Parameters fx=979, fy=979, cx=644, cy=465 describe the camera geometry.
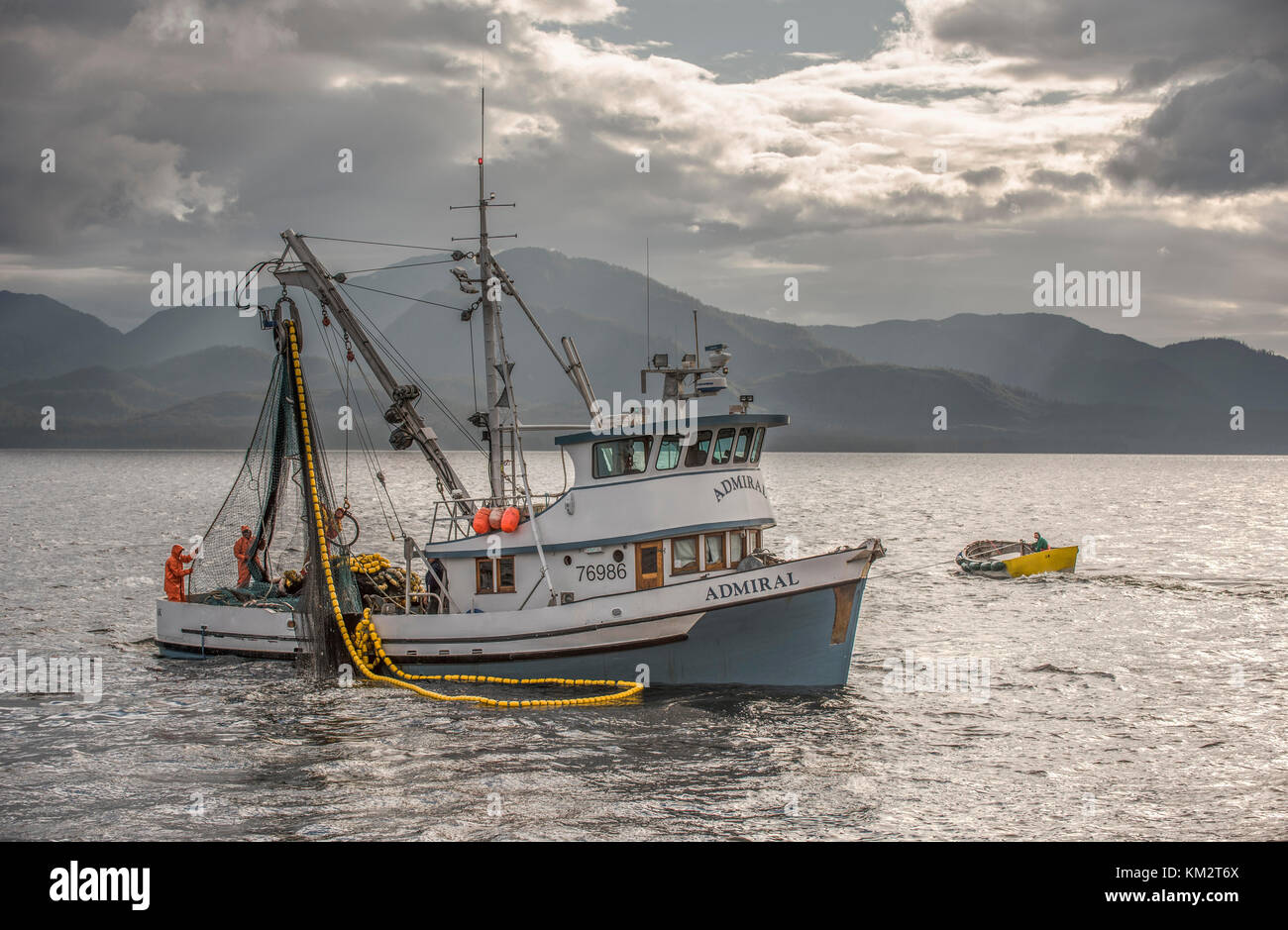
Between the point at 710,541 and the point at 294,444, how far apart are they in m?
10.3

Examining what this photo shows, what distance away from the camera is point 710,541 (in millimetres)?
20188

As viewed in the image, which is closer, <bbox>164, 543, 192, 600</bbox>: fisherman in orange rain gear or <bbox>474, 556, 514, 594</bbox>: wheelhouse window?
<bbox>474, 556, 514, 594</bbox>: wheelhouse window

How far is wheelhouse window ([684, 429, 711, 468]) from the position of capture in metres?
20.0

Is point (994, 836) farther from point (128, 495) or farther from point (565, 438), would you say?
point (128, 495)

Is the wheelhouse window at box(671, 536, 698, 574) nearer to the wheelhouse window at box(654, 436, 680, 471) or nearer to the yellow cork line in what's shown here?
the wheelhouse window at box(654, 436, 680, 471)

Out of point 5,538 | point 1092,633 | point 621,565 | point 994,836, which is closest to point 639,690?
point 621,565

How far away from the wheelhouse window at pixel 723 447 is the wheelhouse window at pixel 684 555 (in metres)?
1.67

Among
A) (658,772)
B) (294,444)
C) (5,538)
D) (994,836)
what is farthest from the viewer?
(5,538)

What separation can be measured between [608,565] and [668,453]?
2.61 meters

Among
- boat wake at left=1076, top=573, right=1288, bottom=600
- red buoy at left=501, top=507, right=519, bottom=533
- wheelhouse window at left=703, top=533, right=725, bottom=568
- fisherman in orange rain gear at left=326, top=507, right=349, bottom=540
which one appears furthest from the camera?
boat wake at left=1076, top=573, right=1288, bottom=600

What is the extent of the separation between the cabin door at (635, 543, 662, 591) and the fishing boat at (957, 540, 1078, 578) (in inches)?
1048

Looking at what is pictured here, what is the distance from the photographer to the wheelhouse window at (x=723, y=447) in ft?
66.1

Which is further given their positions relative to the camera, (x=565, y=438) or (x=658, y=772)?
(x=565, y=438)

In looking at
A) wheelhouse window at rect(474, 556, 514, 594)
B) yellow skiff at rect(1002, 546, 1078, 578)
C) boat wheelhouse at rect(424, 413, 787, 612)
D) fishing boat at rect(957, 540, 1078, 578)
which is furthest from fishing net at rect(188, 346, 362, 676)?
yellow skiff at rect(1002, 546, 1078, 578)
